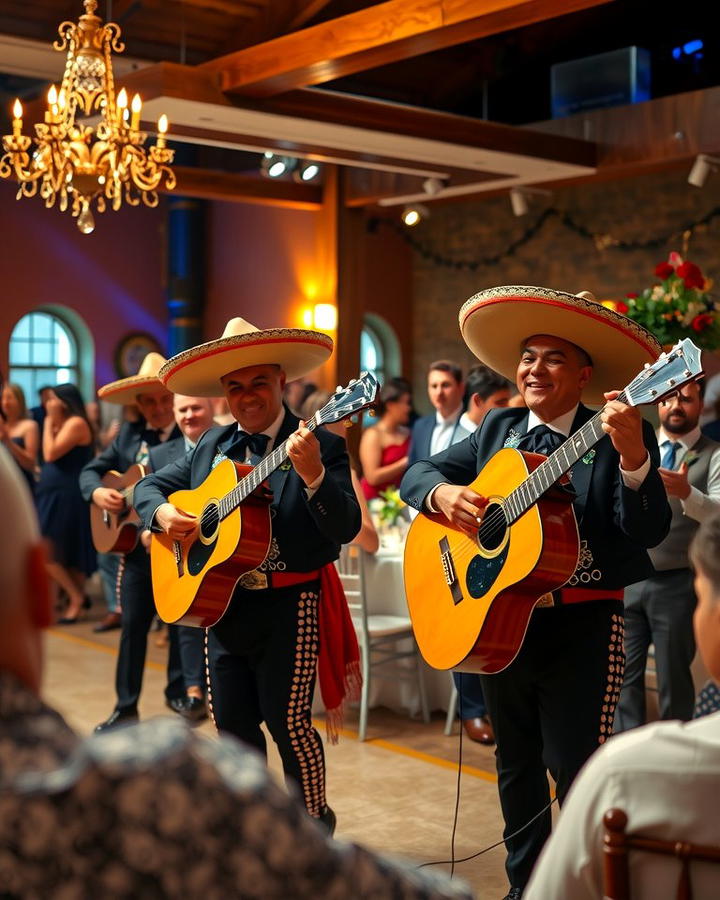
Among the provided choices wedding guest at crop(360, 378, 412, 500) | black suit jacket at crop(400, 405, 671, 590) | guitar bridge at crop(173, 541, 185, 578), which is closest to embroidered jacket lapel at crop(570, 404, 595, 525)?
black suit jacket at crop(400, 405, 671, 590)

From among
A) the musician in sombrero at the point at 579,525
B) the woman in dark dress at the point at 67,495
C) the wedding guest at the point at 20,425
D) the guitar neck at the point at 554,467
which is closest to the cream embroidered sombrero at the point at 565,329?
the musician in sombrero at the point at 579,525

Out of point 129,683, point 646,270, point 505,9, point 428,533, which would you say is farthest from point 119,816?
point 646,270

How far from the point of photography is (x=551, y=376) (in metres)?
3.06

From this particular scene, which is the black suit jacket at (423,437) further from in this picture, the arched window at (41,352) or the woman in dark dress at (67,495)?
the arched window at (41,352)

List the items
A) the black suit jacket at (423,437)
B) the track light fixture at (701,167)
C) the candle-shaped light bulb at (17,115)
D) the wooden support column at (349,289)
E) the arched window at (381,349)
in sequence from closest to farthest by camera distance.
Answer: the candle-shaped light bulb at (17,115)
the black suit jacket at (423,437)
the track light fixture at (701,167)
the wooden support column at (349,289)
the arched window at (381,349)

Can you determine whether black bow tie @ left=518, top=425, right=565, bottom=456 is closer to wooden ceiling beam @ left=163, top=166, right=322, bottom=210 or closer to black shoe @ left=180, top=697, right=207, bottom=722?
black shoe @ left=180, top=697, right=207, bottom=722

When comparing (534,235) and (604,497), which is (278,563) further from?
(534,235)

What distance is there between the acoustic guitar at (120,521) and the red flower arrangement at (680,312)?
2407mm

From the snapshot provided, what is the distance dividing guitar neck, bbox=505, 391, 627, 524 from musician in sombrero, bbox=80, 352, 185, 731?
2591mm

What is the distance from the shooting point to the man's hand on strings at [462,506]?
304cm

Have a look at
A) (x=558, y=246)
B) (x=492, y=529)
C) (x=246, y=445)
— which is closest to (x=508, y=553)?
(x=492, y=529)

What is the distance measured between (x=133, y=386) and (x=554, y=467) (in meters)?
3.06

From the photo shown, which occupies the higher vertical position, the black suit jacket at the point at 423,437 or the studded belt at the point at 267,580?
the black suit jacket at the point at 423,437

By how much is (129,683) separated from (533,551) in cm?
307
